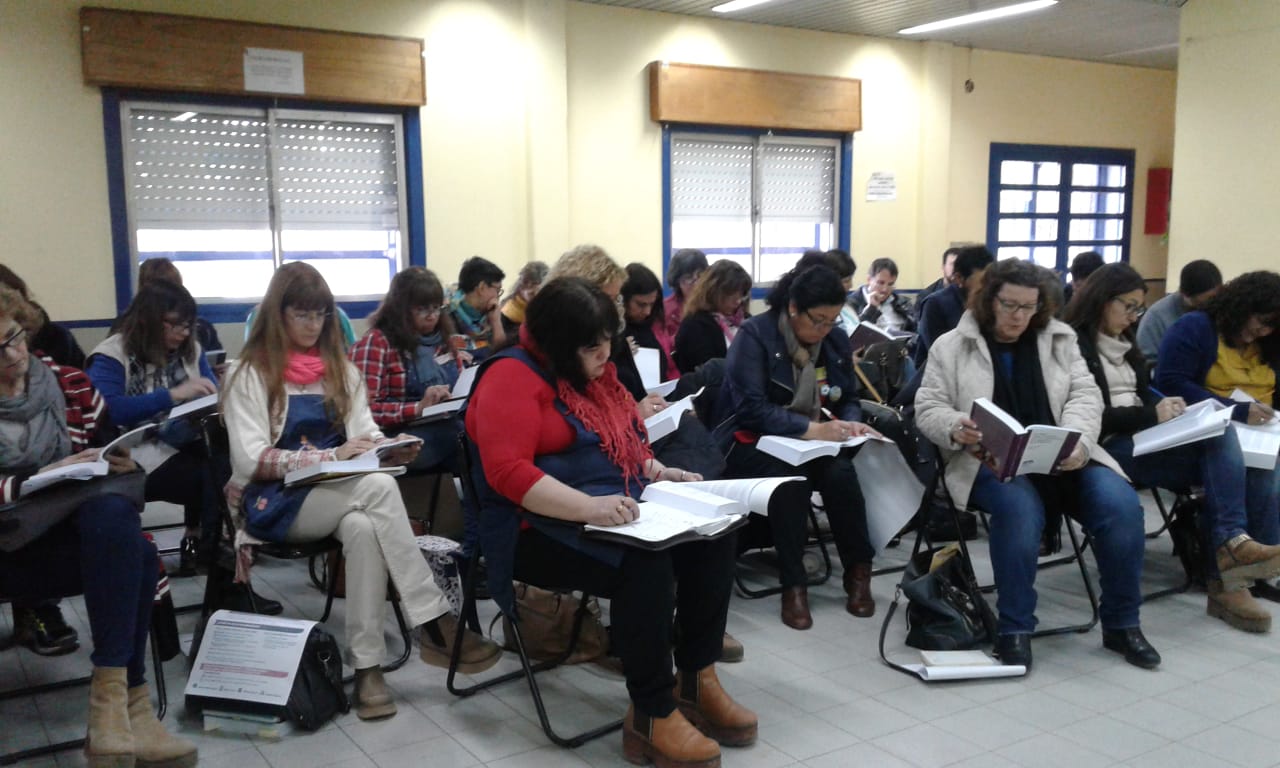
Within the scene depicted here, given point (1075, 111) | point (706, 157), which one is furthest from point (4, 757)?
point (1075, 111)

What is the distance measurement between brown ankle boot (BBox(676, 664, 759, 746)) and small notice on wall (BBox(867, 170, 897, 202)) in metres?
6.74

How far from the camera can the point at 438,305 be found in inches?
155

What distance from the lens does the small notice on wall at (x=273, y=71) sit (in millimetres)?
5891

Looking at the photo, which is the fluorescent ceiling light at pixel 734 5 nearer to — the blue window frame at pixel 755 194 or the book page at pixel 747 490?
the blue window frame at pixel 755 194

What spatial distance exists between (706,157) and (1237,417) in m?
4.93

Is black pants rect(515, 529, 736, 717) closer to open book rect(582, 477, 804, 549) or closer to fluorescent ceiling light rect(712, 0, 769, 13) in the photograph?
open book rect(582, 477, 804, 549)

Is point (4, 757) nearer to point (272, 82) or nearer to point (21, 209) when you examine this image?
point (21, 209)

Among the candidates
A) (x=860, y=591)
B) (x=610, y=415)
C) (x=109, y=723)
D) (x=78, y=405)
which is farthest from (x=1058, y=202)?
(x=109, y=723)

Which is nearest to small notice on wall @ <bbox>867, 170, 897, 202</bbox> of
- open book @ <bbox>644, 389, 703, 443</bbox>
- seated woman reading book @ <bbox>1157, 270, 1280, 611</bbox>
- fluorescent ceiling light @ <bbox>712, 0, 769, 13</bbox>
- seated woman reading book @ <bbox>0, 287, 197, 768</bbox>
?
fluorescent ceiling light @ <bbox>712, 0, 769, 13</bbox>

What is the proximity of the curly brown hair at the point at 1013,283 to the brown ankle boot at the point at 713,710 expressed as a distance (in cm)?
159

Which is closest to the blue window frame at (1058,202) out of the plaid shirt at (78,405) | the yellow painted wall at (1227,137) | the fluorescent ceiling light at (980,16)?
the fluorescent ceiling light at (980,16)

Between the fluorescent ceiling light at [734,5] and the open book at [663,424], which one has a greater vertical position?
the fluorescent ceiling light at [734,5]

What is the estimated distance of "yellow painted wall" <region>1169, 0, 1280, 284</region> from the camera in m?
6.57

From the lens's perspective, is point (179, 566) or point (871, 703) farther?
point (179, 566)
